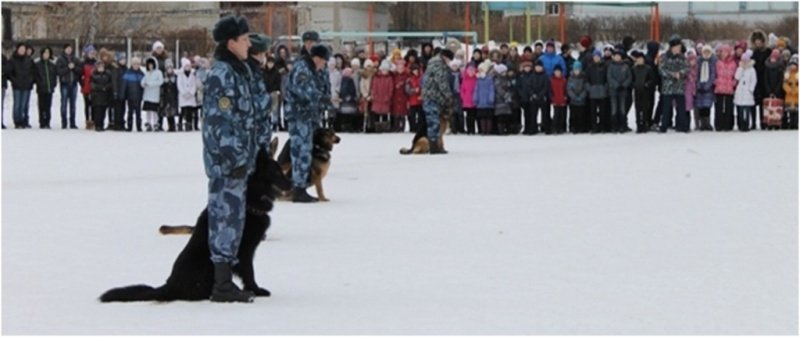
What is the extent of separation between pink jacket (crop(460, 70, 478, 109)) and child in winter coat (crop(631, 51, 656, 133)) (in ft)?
8.33

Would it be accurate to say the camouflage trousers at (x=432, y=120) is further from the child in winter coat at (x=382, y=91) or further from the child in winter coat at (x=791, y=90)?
the child in winter coat at (x=791, y=90)

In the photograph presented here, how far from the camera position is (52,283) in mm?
7965

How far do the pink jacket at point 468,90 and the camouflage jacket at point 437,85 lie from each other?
16.4 feet

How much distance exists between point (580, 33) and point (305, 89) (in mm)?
31206

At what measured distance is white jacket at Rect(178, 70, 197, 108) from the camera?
23.9 metres

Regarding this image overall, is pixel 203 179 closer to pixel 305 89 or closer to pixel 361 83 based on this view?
pixel 305 89

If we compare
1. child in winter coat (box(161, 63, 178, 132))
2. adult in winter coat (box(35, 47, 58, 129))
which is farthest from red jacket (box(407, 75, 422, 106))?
adult in winter coat (box(35, 47, 58, 129))

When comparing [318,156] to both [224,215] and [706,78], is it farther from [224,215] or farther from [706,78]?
[706,78]

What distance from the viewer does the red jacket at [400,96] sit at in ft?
76.2

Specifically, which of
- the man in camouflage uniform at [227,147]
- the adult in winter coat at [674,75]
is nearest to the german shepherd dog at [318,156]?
the man in camouflage uniform at [227,147]

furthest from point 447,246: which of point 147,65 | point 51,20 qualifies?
point 51,20

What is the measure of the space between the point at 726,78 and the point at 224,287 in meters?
15.8

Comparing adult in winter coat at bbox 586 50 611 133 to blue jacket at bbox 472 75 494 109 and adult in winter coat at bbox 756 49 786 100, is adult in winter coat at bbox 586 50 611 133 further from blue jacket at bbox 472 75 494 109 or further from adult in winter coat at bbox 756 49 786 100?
adult in winter coat at bbox 756 49 786 100

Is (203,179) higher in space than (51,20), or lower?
lower
